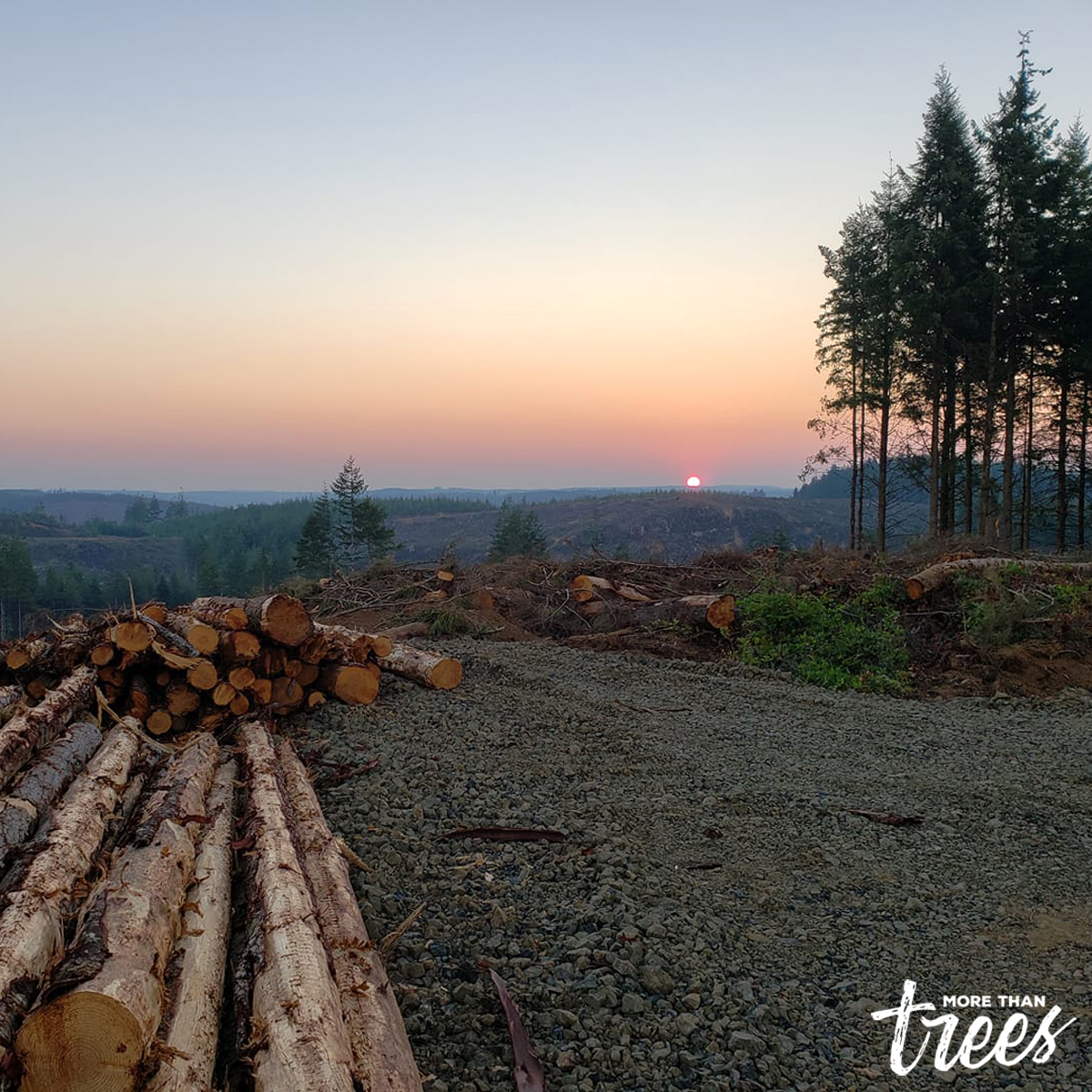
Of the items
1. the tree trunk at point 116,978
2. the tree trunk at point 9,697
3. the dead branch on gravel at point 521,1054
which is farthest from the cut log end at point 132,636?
the dead branch on gravel at point 521,1054

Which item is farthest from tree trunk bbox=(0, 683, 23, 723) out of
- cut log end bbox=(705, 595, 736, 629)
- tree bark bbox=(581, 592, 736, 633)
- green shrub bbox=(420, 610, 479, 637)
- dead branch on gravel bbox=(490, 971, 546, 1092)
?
cut log end bbox=(705, 595, 736, 629)

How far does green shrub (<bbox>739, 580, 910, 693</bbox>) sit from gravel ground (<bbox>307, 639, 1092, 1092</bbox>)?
7.59 ft

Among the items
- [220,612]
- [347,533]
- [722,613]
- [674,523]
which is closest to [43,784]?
[220,612]

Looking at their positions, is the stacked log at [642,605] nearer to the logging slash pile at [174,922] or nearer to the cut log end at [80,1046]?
the logging slash pile at [174,922]

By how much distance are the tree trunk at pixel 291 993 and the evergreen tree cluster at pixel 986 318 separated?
59.8 feet

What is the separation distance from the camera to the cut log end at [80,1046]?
1.77 m

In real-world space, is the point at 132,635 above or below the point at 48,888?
above

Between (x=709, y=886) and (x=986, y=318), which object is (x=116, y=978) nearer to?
(x=709, y=886)

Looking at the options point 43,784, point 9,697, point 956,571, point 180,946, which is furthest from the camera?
point 956,571

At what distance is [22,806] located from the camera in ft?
11.3

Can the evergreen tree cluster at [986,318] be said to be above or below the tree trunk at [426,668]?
above

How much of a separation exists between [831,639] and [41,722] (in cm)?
874

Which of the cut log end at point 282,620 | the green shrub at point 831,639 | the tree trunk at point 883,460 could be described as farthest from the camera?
the tree trunk at point 883,460

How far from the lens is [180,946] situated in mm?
2445
